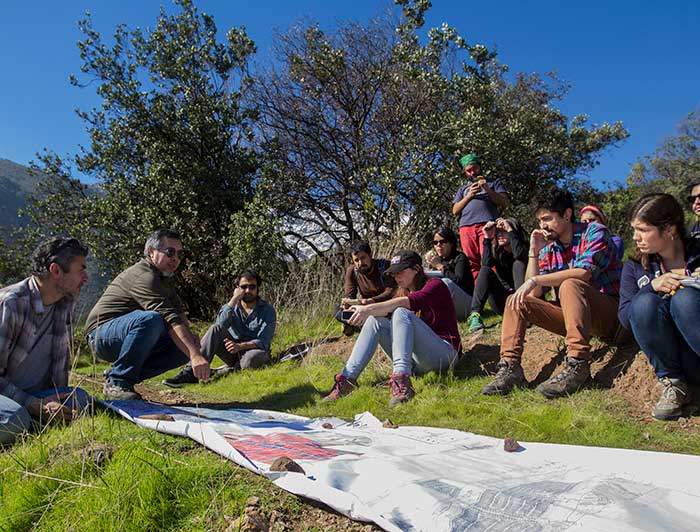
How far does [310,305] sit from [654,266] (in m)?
5.16

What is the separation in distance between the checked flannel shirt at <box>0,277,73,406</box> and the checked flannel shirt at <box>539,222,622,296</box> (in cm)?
352

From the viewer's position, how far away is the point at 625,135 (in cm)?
1145

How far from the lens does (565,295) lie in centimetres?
361

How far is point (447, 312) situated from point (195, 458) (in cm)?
271

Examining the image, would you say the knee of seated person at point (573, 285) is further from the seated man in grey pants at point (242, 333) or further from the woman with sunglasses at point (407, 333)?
the seated man in grey pants at point (242, 333)

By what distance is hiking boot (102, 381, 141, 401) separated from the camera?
13.3ft

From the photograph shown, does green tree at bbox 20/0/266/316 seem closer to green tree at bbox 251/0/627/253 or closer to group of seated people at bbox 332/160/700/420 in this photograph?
green tree at bbox 251/0/627/253

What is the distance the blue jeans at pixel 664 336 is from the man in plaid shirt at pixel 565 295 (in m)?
0.45

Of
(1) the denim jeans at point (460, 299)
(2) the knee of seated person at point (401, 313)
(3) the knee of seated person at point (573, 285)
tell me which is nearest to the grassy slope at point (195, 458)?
(2) the knee of seated person at point (401, 313)

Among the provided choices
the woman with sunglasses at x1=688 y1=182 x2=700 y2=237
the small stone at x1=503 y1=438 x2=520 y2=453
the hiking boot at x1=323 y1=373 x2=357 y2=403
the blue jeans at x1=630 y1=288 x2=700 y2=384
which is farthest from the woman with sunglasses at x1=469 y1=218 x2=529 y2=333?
the small stone at x1=503 y1=438 x2=520 y2=453

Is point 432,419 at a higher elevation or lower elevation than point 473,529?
lower

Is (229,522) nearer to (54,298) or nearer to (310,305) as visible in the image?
(54,298)

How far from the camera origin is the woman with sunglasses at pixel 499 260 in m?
5.46

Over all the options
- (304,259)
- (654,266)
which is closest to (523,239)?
(654,266)
